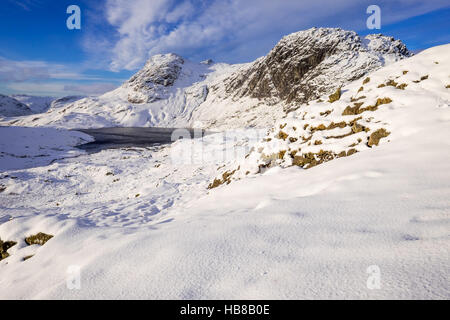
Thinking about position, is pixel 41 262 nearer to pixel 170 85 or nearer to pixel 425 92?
pixel 425 92

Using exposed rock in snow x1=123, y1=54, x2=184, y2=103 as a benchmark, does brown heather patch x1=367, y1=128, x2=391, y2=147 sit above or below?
below

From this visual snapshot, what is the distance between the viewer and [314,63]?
82.2 m

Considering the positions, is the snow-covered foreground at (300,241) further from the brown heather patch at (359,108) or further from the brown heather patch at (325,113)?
the brown heather patch at (325,113)

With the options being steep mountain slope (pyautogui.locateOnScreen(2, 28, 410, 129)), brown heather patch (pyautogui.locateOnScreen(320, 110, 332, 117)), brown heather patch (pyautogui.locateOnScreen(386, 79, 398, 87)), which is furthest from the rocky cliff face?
brown heather patch (pyautogui.locateOnScreen(320, 110, 332, 117))

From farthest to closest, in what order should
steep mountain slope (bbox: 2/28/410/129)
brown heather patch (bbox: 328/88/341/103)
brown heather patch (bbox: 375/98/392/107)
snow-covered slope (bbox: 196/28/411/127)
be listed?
steep mountain slope (bbox: 2/28/410/129), snow-covered slope (bbox: 196/28/411/127), brown heather patch (bbox: 328/88/341/103), brown heather patch (bbox: 375/98/392/107)

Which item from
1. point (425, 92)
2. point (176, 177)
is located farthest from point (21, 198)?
point (425, 92)

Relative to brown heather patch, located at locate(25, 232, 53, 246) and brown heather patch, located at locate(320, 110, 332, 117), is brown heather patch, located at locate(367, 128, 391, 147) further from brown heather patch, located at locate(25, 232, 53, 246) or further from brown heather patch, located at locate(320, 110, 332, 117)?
brown heather patch, located at locate(25, 232, 53, 246)

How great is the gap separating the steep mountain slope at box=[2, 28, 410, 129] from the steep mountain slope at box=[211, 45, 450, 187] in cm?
6315

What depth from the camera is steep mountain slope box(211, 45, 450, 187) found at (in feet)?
21.7

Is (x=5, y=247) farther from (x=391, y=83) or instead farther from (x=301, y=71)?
(x=301, y=71)

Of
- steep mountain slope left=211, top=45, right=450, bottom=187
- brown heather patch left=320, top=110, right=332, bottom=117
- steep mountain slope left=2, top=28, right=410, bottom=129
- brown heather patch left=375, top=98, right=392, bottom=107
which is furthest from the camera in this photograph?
steep mountain slope left=2, top=28, right=410, bottom=129

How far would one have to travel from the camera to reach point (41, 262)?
3.86 metres

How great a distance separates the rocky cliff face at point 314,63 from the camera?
7062 centimetres

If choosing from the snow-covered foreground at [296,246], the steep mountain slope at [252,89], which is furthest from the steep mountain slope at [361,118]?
the steep mountain slope at [252,89]
